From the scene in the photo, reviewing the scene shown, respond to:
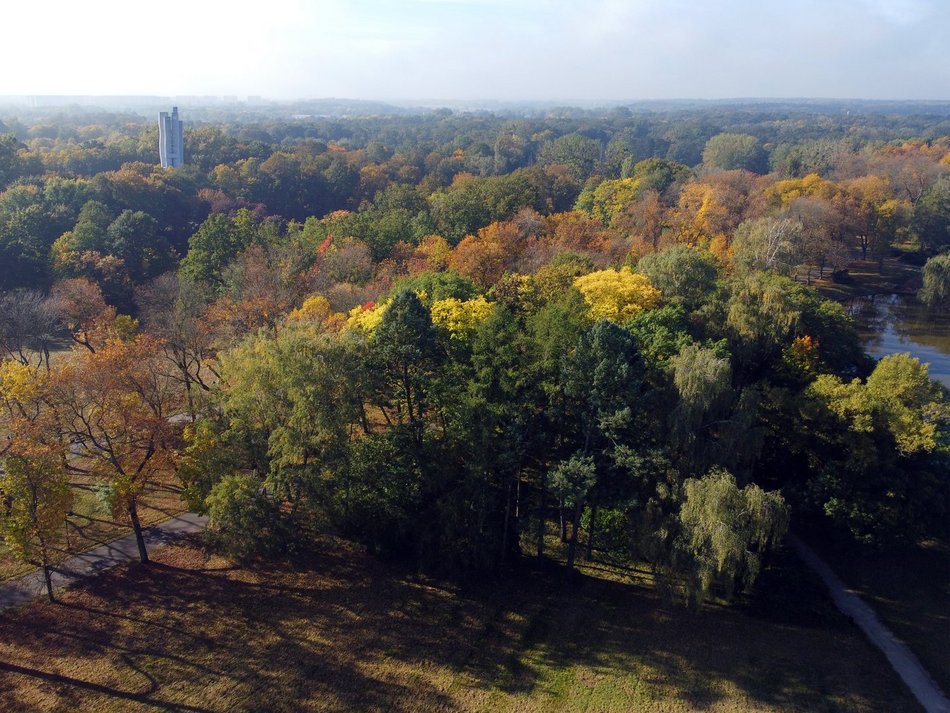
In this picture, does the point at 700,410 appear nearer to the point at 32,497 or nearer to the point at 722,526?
the point at 722,526

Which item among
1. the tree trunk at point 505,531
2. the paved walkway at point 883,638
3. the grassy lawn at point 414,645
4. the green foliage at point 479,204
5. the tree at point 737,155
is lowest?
the grassy lawn at point 414,645

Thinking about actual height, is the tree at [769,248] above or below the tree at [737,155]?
below

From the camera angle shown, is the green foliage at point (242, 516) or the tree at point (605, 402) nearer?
the green foliage at point (242, 516)

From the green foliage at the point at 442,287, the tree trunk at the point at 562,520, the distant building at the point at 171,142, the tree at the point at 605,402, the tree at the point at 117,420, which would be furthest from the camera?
the distant building at the point at 171,142

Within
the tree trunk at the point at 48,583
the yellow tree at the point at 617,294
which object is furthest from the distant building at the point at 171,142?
the tree trunk at the point at 48,583

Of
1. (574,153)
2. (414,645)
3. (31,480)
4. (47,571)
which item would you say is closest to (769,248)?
(414,645)

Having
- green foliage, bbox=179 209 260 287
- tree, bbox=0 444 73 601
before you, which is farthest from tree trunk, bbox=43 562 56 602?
green foliage, bbox=179 209 260 287

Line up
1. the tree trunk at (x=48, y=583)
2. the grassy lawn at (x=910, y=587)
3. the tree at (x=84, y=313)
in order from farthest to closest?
1. the tree at (x=84, y=313)
2. the tree trunk at (x=48, y=583)
3. the grassy lawn at (x=910, y=587)

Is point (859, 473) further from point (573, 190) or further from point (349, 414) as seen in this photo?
point (573, 190)

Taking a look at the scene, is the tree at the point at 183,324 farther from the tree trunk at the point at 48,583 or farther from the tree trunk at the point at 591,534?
the tree trunk at the point at 591,534
